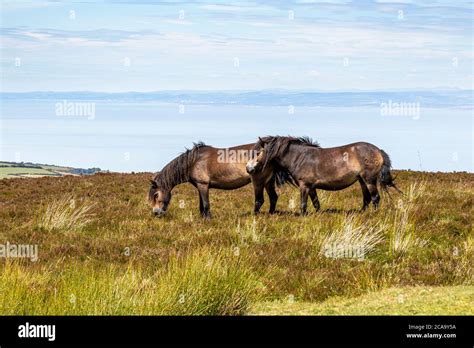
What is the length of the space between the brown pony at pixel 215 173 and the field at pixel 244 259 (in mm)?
682

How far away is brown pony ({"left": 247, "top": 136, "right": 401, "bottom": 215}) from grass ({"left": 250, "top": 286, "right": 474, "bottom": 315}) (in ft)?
25.9

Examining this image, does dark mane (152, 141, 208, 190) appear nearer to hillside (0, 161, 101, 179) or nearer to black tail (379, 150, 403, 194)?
black tail (379, 150, 403, 194)

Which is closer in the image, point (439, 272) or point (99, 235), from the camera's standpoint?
point (439, 272)

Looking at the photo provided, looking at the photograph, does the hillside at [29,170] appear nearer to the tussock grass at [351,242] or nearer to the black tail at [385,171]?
the black tail at [385,171]

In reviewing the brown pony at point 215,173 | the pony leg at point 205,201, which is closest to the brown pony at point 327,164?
the brown pony at point 215,173

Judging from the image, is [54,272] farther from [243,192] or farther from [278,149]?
[243,192]

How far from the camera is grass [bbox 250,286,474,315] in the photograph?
969 centimetres

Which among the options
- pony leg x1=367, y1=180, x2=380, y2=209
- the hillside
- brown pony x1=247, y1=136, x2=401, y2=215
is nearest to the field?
pony leg x1=367, y1=180, x2=380, y2=209

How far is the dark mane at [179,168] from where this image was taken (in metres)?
20.3
